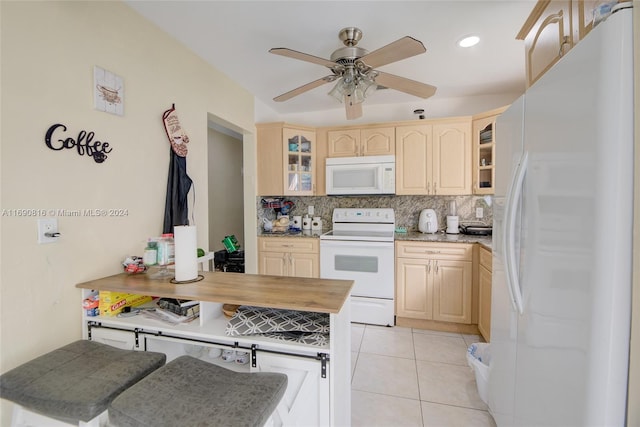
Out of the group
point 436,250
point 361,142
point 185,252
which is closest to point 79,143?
point 185,252

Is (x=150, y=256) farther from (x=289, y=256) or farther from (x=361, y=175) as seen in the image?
(x=361, y=175)

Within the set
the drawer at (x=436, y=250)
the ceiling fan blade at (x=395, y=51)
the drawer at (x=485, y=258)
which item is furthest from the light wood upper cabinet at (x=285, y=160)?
the drawer at (x=485, y=258)

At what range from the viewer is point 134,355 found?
1128 mm

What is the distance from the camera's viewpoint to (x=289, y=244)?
10.5 feet

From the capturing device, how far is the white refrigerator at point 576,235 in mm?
650

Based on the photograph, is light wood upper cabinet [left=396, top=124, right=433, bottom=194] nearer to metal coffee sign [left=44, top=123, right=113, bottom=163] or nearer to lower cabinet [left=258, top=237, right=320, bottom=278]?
lower cabinet [left=258, top=237, right=320, bottom=278]

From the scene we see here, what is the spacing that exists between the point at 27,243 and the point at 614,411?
2219 mm

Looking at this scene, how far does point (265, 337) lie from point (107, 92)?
1.68 metres

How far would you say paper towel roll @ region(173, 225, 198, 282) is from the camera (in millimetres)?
1439

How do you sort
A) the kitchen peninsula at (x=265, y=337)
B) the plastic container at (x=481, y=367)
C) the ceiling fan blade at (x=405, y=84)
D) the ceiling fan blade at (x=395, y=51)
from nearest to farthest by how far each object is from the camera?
the kitchen peninsula at (x=265, y=337) < the ceiling fan blade at (x=395, y=51) < the plastic container at (x=481, y=367) < the ceiling fan blade at (x=405, y=84)

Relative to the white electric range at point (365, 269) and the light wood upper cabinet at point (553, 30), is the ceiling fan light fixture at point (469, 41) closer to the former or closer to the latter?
the light wood upper cabinet at point (553, 30)

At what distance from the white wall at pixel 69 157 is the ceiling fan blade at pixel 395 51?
1.52 metres

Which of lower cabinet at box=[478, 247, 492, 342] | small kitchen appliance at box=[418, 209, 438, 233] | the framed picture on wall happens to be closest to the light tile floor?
lower cabinet at box=[478, 247, 492, 342]

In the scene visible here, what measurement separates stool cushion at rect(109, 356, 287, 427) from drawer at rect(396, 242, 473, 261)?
2107 mm
